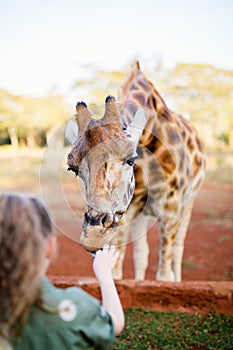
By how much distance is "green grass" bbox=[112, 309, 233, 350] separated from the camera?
11.1 feet

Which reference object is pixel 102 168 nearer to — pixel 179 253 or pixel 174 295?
pixel 174 295

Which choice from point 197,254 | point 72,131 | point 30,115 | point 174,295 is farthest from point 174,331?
point 30,115

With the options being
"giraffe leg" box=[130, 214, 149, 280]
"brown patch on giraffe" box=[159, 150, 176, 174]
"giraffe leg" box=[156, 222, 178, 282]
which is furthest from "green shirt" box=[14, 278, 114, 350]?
"giraffe leg" box=[130, 214, 149, 280]

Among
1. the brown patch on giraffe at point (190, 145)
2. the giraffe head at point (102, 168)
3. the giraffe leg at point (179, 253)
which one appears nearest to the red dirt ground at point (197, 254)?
the giraffe leg at point (179, 253)

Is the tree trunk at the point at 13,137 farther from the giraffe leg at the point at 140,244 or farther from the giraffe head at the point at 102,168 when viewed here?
the giraffe head at the point at 102,168

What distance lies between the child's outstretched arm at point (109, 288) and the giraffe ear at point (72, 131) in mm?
1673

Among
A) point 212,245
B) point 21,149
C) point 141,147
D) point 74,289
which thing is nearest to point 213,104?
point 21,149

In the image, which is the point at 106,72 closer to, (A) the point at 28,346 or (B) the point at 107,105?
(B) the point at 107,105

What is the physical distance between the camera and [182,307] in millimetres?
4141

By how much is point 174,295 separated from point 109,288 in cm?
269

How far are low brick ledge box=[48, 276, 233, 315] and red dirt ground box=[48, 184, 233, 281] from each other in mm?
690

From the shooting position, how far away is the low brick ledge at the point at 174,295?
159 inches

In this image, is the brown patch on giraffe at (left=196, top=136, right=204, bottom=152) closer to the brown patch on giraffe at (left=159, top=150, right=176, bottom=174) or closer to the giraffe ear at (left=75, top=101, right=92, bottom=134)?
the brown patch on giraffe at (left=159, top=150, right=176, bottom=174)

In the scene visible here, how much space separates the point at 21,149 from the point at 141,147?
78.3ft
